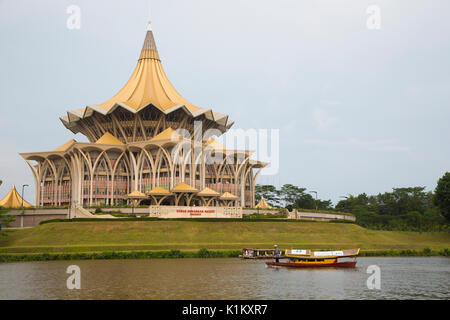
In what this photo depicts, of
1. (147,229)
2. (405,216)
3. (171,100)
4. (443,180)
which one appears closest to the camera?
(147,229)

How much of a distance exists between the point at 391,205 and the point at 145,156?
52.3 m

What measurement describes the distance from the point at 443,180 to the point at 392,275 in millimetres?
45176

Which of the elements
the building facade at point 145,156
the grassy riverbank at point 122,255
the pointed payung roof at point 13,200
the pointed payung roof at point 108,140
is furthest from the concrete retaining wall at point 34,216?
the grassy riverbank at point 122,255

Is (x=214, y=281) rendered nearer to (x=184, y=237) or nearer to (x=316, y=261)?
(x=316, y=261)

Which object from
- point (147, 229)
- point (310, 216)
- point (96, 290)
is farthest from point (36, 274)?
point (310, 216)

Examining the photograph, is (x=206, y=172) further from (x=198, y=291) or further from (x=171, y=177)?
(x=198, y=291)

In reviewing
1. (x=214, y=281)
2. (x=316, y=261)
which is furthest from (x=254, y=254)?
(x=214, y=281)

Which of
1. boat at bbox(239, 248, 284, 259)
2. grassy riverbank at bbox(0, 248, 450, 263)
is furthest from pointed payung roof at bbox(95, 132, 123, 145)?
boat at bbox(239, 248, 284, 259)

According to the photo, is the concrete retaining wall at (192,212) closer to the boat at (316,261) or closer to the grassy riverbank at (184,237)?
the grassy riverbank at (184,237)

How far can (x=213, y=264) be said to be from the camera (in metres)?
36.8

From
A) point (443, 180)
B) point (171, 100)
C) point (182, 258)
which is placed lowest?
point (182, 258)

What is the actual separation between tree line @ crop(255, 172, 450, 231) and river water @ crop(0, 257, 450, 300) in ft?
124

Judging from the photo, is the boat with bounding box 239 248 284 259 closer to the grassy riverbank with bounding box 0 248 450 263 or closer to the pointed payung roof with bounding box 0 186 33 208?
the grassy riverbank with bounding box 0 248 450 263

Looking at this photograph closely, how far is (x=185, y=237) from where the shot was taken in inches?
1977
